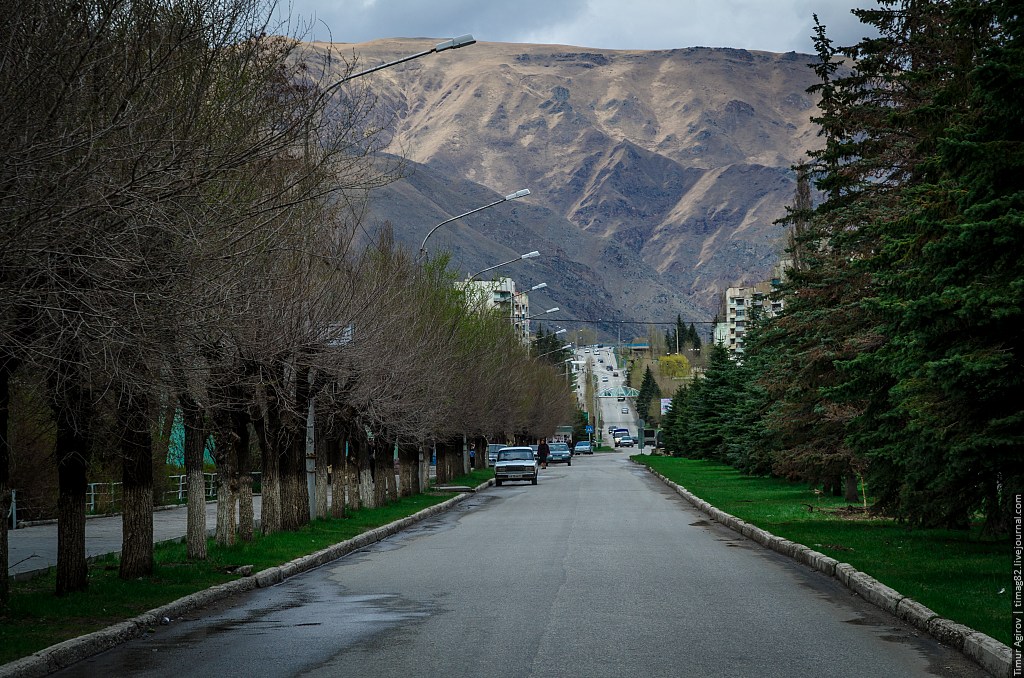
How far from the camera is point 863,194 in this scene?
27375mm

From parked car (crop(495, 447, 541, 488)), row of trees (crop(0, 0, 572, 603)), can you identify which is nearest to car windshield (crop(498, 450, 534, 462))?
parked car (crop(495, 447, 541, 488))

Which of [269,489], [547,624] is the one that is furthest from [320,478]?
[547,624]

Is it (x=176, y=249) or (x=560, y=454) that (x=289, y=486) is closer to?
(x=176, y=249)

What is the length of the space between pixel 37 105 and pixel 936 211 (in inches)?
390

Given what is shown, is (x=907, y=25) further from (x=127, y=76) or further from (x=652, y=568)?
(x=127, y=76)

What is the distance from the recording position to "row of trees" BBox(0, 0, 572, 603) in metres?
10.0

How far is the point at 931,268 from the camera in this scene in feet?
47.7

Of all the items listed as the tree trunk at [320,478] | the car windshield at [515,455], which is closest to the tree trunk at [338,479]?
the tree trunk at [320,478]

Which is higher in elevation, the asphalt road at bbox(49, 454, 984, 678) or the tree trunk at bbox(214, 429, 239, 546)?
the tree trunk at bbox(214, 429, 239, 546)

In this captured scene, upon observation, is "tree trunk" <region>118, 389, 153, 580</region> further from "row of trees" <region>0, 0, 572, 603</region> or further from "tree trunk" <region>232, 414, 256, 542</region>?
"tree trunk" <region>232, 414, 256, 542</region>

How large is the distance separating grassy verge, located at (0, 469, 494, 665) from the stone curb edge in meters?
0.17

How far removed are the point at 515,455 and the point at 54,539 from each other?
3676 centimetres

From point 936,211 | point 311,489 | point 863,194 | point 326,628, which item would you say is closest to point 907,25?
point 863,194

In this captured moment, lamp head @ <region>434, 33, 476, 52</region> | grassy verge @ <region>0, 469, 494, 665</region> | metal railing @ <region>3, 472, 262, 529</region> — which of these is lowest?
grassy verge @ <region>0, 469, 494, 665</region>
